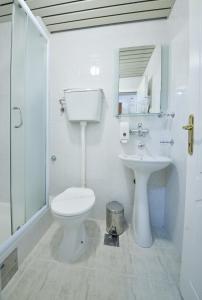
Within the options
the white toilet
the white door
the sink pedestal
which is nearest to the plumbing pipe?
the white toilet

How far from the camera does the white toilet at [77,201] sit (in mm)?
1087

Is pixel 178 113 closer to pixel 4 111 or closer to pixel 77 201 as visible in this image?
pixel 77 201

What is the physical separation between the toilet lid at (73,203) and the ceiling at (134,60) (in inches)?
51.2

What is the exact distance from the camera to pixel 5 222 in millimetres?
1381

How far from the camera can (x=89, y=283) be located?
0.98 m

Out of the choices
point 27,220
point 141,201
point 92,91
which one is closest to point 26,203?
point 27,220

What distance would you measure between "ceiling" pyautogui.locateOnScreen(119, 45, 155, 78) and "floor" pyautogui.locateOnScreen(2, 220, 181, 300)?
1718mm

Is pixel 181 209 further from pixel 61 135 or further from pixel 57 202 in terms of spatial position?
pixel 61 135

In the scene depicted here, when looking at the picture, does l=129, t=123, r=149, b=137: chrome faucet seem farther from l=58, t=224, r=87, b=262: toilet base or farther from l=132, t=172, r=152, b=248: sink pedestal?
l=58, t=224, r=87, b=262: toilet base

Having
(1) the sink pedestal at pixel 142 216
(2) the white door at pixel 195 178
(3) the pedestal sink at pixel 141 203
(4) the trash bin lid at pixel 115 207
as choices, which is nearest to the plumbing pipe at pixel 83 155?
(4) the trash bin lid at pixel 115 207

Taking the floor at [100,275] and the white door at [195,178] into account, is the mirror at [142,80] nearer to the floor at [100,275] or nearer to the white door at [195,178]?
the white door at [195,178]

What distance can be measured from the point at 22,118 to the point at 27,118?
0.06 metres

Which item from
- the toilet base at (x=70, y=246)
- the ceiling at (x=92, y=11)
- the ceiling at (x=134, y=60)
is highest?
the ceiling at (x=92, y=11)

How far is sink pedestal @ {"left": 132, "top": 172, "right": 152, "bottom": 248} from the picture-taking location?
53.0 inches
